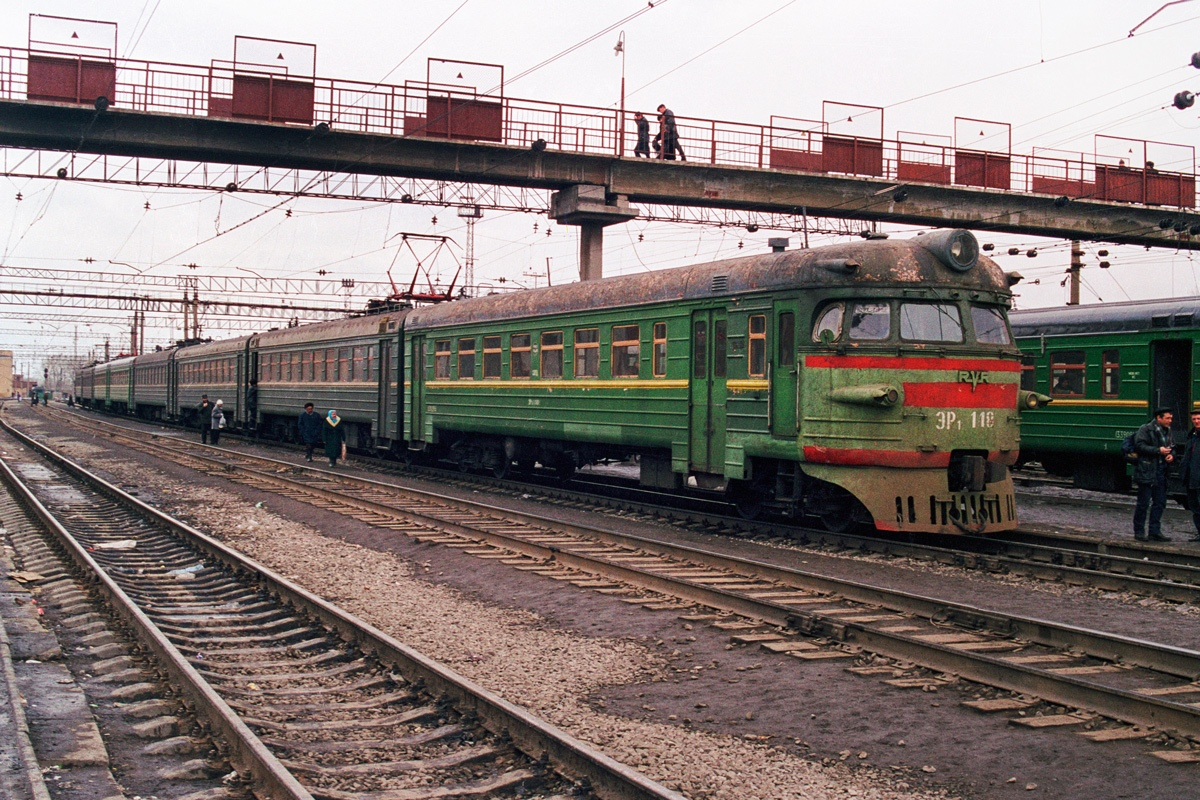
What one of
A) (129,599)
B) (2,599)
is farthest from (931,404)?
(2,599)

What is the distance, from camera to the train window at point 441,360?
65.3 ft

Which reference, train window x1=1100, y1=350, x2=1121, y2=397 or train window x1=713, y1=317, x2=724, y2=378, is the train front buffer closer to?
train window x1=713, y1=317, x2=724, y2=378

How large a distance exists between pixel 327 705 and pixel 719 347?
800 cm

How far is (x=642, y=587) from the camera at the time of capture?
9383 mm

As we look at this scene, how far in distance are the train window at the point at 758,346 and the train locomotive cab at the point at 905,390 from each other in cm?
34

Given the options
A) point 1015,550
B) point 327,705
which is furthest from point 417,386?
point 327,705

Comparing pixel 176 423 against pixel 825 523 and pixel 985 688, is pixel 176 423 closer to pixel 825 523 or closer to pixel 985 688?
pixel 825 523

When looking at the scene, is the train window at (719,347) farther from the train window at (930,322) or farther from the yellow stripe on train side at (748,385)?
the train window at (930,322)

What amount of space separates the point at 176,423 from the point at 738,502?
1568 inches

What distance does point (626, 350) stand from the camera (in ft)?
48.4

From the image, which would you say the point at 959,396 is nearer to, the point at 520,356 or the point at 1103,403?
the point at 1103,403

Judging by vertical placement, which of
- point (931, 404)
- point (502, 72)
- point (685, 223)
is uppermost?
point (502, 72)

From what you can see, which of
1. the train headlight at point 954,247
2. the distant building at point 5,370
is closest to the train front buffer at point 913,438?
the train headlight at point 954,247

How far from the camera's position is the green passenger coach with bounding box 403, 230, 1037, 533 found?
36.9ft
